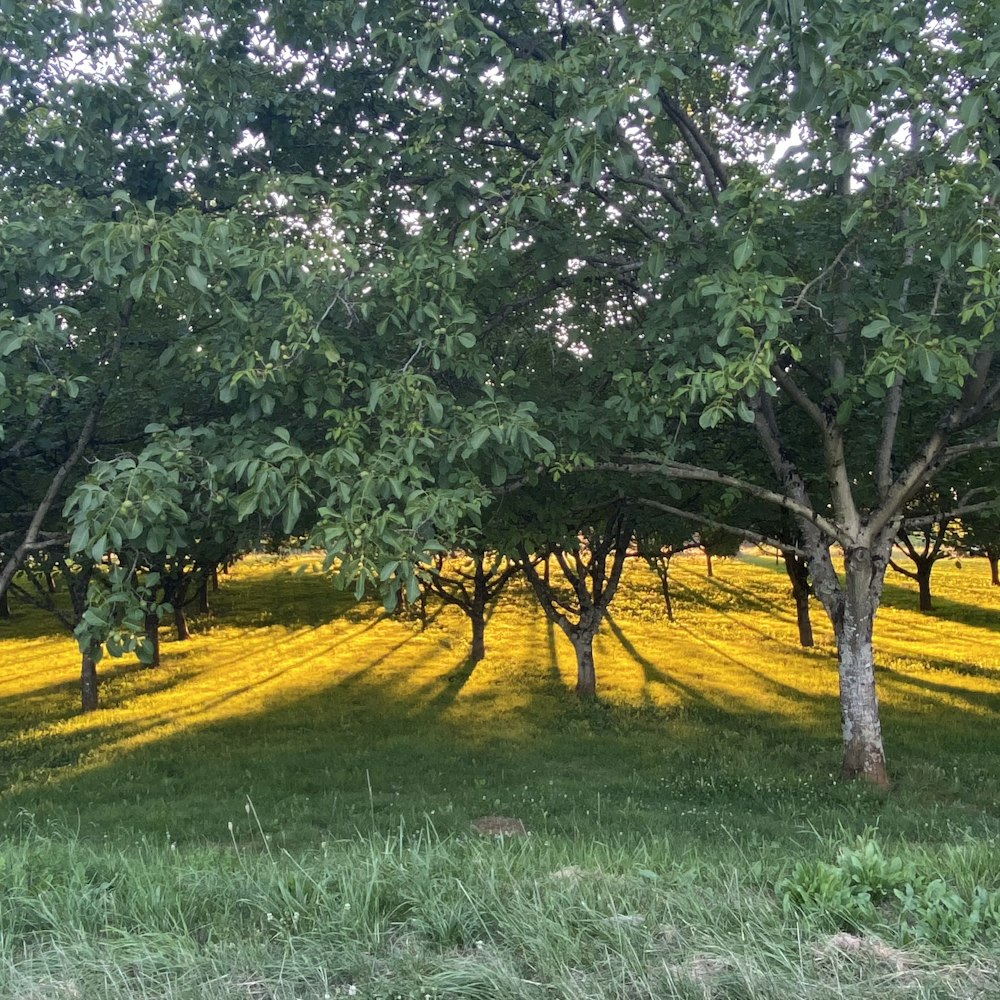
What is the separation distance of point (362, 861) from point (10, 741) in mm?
12016

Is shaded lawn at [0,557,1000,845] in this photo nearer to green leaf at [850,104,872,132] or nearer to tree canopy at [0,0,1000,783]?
tree canopy at [0,0,1000,783]

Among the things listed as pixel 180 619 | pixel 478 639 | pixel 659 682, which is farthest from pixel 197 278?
pixel 180 619

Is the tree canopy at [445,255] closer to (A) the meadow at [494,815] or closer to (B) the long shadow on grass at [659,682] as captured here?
(A) the meadow at [494,815]

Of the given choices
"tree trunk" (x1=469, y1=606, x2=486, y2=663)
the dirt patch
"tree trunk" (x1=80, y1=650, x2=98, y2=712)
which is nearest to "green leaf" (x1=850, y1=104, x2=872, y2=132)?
the dirt patch

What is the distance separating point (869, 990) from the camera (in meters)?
2.34

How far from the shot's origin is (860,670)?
26.5ft

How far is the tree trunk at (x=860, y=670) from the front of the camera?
26.5 feet

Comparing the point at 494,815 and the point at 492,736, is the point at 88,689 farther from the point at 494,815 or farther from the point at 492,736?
the point at 494,815

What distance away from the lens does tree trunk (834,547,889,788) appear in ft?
26.5

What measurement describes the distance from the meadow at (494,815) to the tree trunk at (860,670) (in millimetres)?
376

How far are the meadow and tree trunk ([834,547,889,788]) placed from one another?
0.38m

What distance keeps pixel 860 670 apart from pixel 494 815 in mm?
4063

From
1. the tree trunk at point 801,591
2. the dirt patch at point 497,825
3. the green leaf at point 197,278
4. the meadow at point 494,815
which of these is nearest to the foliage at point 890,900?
the meadow at point 494,815

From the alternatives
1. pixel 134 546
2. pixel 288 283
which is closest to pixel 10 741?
pixel 134 546
